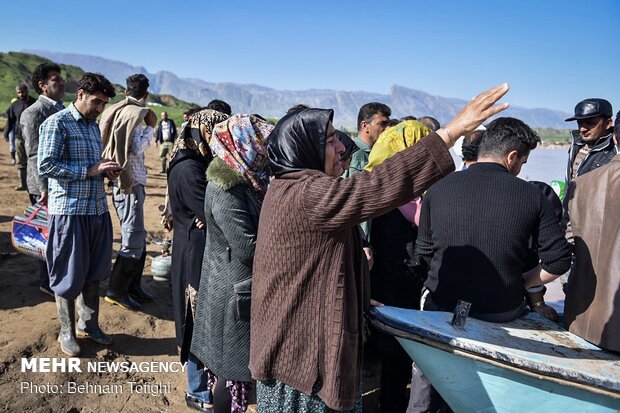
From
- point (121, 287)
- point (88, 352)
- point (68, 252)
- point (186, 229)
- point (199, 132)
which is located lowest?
point (88, 352)

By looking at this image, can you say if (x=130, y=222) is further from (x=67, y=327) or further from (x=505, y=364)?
(x=505, y=364)

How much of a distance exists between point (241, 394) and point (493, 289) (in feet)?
4.59

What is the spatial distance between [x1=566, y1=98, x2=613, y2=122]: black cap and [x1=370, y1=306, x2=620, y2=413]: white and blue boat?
8.88 ft

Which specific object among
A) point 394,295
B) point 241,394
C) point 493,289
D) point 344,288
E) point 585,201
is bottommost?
point 241,394

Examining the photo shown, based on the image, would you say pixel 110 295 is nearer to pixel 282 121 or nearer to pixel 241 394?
pixel 241 394

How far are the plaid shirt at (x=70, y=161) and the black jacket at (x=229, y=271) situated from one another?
1604 mm

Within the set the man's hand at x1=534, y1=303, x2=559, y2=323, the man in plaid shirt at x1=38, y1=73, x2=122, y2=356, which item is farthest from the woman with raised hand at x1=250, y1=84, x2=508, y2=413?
the man in plaid shirt at x1=38, y1=73, x2=122, y2=356

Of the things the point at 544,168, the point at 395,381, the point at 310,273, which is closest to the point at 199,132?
the point at 310,273

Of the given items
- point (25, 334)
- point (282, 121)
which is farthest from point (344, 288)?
point (25, 334)

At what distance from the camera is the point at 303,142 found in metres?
1.63

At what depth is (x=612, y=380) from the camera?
5.86 ft

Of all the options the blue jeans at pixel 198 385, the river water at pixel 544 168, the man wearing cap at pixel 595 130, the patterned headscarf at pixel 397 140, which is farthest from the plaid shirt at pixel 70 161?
the river water at pixel 544 168

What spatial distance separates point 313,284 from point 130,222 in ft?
10.8

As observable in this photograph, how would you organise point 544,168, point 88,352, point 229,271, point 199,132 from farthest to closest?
point 544,168
point 88,352
point 199,132
point 229,271
